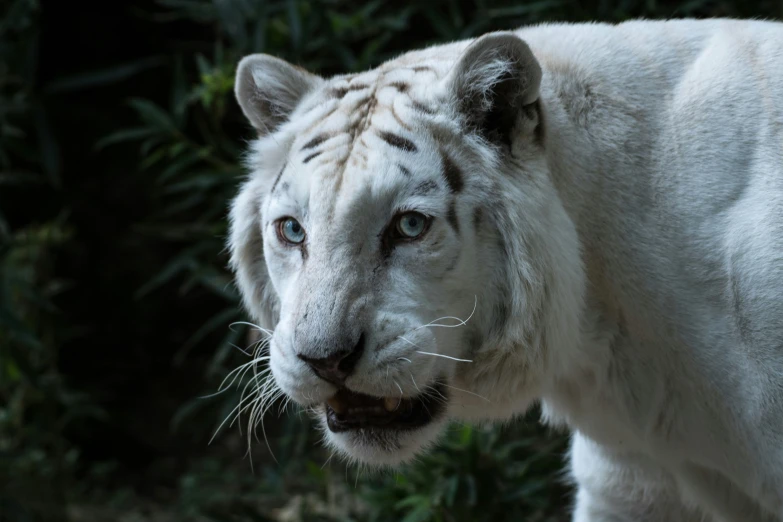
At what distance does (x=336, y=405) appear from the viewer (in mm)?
1762

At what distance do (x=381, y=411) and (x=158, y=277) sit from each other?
1787 millimetres

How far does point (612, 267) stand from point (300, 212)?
2.00 feet

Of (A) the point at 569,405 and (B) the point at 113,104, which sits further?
(B) the point at 113,104

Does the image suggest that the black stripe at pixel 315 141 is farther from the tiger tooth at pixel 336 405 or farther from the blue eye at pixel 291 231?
the tiger tooth at pixel 336 405

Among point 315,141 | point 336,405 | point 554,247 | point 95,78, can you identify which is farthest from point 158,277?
point 554,247

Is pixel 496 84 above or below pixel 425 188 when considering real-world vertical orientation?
above

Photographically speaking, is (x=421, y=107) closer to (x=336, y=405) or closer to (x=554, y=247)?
(x=554, y=247)

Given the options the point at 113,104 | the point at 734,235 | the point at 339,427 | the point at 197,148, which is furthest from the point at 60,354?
the point at 734,235

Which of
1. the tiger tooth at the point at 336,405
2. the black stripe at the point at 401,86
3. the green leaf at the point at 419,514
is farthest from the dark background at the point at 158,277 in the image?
the black stripe at the point at 401,86

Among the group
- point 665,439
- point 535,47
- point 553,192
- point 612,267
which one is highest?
point 535,47

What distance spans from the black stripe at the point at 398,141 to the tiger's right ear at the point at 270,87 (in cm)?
34

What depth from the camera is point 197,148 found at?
322 cm

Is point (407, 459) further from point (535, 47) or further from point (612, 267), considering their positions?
point (535, 47)

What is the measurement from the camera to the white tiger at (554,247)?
167cm
